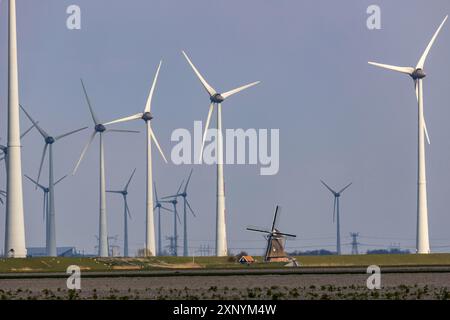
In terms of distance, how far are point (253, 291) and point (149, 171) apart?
111 metres

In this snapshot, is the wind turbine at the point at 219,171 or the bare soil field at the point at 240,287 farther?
the wind turbine at the point at 219,171

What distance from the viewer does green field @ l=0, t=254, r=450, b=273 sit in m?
149

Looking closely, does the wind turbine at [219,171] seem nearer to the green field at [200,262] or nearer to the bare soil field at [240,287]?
the green field at [200,262]

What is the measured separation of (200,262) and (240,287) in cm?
9006

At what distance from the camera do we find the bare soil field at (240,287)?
80450mm

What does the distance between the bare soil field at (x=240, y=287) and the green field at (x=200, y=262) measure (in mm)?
40736

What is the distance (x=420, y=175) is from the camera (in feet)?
597

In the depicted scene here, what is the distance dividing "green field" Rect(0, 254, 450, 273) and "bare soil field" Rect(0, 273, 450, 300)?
40.7 metres

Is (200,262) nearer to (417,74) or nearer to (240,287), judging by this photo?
(417,74)

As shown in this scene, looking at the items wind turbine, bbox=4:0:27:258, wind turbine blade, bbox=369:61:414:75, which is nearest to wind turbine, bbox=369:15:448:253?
wind turbine blade, bbox=369:61:414:75

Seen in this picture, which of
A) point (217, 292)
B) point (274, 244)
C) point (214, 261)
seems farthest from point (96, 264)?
point (217, 292)

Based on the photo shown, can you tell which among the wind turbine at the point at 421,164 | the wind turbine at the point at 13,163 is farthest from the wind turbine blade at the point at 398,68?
the wind turbine at the point at 13,163

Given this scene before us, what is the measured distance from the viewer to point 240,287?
302ft
